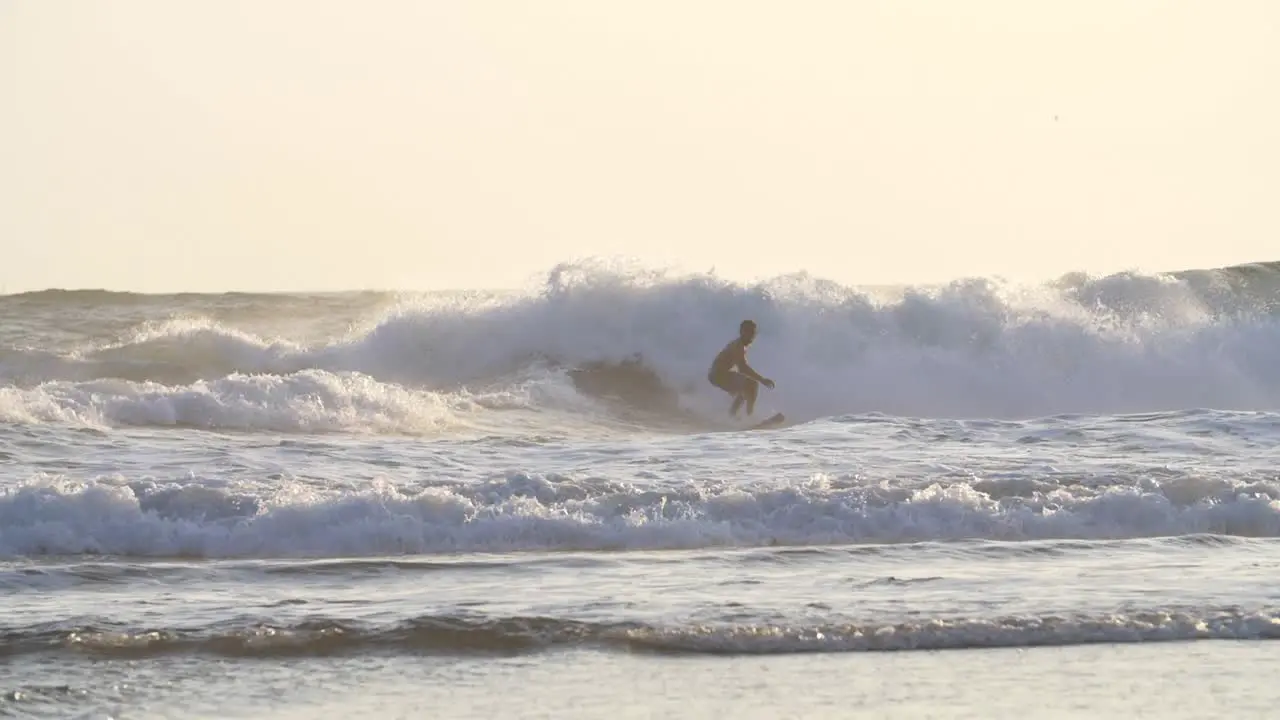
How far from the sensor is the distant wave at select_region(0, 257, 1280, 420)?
22203 millimetres

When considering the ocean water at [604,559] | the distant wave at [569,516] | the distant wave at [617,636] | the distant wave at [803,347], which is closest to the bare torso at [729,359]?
the ocean water at [604,559]

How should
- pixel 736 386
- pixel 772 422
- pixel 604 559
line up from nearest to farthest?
pixel 604 559
pixel 772 422
pixel 736 386

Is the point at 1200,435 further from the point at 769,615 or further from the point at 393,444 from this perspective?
the point at 769,615

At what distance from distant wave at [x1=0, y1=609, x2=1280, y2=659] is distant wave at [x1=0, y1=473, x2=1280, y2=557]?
2.62 meters

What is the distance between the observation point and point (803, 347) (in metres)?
23.2

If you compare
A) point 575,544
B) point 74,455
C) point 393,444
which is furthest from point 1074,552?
point 74,455

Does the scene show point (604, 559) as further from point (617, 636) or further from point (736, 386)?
point (736, 386)

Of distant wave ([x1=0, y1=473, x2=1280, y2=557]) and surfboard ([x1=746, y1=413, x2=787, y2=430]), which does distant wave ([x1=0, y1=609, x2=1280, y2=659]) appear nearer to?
distant wave ([x1=0, y1=473, x2=1280, y2=557])

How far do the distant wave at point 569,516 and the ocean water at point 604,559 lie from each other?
0.07 feet

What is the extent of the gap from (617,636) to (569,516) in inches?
125

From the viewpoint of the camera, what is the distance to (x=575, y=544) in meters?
10.2

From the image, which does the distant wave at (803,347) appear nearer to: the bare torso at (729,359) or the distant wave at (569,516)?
Result: the bare torso at (729,359)

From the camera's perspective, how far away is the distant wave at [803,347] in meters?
22.2

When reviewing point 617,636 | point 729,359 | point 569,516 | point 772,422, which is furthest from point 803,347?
point 617,636
